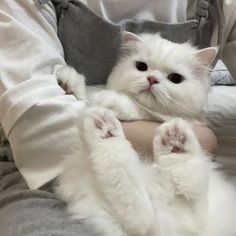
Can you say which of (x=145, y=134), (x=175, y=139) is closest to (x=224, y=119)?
(x=145, y=134)

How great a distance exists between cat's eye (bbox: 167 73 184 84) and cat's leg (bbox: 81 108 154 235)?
265mm

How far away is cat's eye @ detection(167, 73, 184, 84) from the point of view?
109 centimetres

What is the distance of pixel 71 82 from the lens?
1.09 m

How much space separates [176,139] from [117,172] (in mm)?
143

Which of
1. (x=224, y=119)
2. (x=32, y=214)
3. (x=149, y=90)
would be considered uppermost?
(x=149, y=90)

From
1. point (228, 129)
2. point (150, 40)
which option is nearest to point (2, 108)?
point (150, 40)

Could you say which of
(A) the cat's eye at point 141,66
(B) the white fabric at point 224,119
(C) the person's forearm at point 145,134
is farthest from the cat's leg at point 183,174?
(B) the white fabric at point 224,119

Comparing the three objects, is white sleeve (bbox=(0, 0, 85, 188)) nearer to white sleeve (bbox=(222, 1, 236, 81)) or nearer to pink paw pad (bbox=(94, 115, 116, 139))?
pink paw pad (bbox=(94, 115, 116, 139))

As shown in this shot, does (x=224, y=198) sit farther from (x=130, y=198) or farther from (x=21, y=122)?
(x=21, y=122)

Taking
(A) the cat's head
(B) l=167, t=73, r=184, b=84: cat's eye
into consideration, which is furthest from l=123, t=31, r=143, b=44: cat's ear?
(B) l=167, t=73, r=184, b=84: cat's eye

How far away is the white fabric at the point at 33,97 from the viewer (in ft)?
3.16

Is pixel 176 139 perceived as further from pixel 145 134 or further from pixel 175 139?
pixel 145 134

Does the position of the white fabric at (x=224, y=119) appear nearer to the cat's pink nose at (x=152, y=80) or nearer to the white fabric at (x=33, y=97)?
the cat's pink nose at (x=152, y=80)

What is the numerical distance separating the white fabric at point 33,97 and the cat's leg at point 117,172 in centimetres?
10
